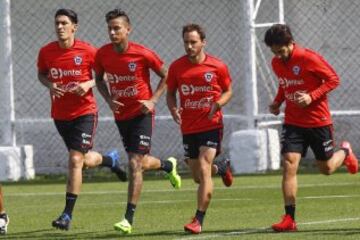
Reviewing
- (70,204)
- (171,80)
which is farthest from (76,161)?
(171,80)

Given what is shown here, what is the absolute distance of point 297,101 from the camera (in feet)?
42.1

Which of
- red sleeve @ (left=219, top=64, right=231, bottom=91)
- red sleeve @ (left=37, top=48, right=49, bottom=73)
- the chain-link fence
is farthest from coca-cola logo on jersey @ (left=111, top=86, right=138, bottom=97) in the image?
the chain-link fence

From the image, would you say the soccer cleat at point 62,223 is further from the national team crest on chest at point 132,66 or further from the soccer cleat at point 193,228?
the national team crest on chest at point 132,66

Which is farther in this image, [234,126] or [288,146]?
[234,126]

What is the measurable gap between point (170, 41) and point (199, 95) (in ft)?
33.8

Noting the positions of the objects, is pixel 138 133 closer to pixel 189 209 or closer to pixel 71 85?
pixel 71 85

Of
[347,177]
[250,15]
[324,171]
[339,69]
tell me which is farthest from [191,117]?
[339,69]

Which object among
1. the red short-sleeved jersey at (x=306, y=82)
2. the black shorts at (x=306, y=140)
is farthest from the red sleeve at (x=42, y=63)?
the black shorts at (x=306, y=140)

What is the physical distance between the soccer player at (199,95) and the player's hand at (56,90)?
115 cm

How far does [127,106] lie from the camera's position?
13.7 m

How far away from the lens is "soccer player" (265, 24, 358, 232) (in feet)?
41.9

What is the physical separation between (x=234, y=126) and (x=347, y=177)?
394 centimetres

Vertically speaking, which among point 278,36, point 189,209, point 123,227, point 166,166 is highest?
point 278,36

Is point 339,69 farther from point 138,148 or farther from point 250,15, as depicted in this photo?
point 138,148
